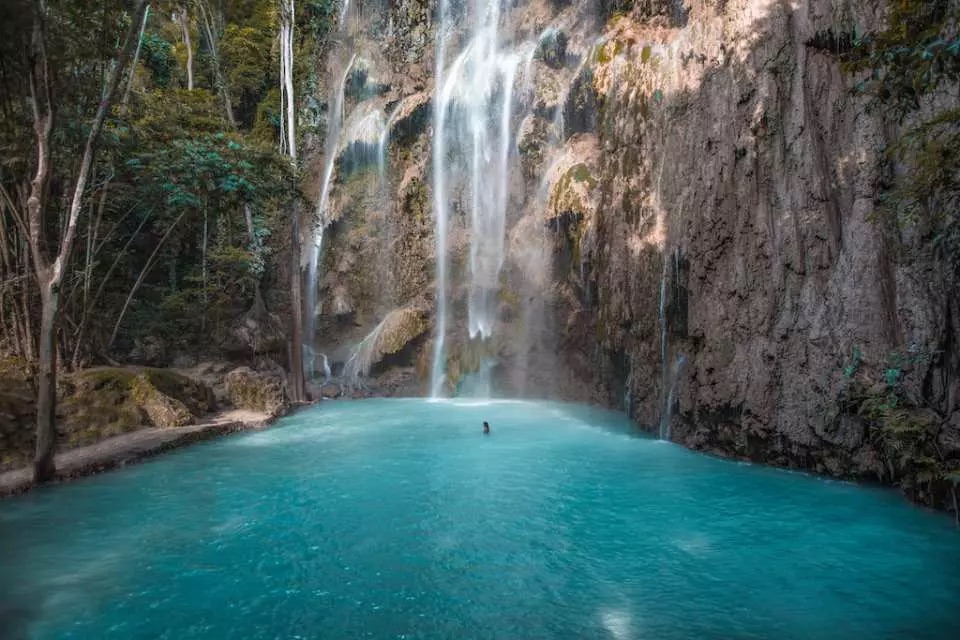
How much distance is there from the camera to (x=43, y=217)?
9.40 m

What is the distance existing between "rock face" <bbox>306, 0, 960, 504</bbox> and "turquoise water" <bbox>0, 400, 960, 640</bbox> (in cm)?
150

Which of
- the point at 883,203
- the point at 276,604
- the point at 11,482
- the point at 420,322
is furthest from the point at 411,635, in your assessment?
the point at 420,322

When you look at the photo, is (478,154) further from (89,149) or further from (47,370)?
(47,370)

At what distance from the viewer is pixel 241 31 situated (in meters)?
28.6

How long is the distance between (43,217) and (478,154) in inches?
689

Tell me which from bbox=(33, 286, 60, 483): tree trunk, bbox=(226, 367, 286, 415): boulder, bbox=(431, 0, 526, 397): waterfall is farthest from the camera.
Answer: bbox=(431, 0, 526, 397): waterfall

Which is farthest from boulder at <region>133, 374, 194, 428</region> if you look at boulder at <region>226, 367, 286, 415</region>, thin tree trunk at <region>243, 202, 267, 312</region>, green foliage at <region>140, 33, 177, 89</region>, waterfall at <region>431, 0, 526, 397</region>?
green foliage at <region>140, 33, 177, 89</region>

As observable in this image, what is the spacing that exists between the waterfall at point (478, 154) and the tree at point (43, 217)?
1442 centimetres

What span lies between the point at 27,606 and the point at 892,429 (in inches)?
446

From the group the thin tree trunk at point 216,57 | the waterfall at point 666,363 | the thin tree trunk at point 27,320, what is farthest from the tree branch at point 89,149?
the thin tree trunk at point 216,57

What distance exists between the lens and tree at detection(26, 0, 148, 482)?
8781mm

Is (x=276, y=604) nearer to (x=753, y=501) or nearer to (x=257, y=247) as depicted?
(x=753, y=501)

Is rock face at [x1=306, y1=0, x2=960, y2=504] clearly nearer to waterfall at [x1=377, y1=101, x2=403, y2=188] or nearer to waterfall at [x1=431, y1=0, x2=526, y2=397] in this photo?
waterfall at [x1=431, y1=0, x2=526, y2=397]

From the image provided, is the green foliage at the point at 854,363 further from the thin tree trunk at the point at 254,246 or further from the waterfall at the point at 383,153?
the waterfall at the point at 383,153
